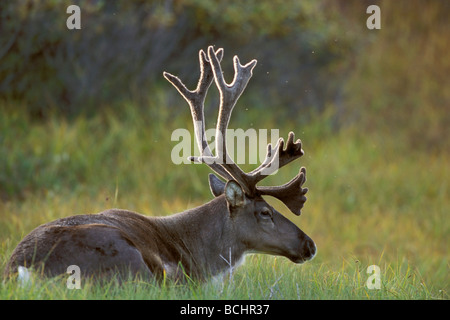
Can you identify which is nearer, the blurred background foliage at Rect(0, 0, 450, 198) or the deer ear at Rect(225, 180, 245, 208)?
the deer ear at Rect(225, 180, 245, 208)

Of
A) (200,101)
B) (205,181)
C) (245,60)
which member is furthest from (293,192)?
(245,60)

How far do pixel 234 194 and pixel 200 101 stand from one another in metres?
0.81

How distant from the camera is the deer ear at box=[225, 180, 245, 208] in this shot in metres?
6.09

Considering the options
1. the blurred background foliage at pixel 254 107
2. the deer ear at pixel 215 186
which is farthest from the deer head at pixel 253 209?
the blurred background foliage at pixel 254 107

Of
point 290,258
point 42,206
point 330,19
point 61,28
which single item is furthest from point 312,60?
point 290,258

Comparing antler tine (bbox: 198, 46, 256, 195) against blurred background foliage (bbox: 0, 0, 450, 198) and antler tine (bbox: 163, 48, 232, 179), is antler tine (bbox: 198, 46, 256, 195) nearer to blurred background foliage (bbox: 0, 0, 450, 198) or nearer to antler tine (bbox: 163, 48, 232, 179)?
antler tine (bbox: 163, 48, 232, 179)

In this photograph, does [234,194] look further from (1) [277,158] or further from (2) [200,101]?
(2) [200,101]

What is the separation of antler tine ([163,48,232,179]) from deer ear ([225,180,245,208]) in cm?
29

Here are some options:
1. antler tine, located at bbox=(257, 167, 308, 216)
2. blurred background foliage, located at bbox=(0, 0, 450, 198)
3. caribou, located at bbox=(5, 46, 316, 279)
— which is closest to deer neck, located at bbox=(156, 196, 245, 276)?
caribou, located at bbox=(5, 46, 316, 279)

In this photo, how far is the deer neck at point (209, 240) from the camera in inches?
247

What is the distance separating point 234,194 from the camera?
616 centimetres

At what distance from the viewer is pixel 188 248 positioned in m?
6.32

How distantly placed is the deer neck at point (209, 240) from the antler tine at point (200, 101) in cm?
32
